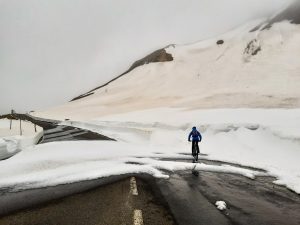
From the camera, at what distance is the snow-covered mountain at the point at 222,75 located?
4925 cm

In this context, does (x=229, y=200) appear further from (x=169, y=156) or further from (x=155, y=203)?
(x=169, y=156)

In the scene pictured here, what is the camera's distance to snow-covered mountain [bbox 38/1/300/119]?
162ft

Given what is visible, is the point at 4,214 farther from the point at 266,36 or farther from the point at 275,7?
the point at 275,7

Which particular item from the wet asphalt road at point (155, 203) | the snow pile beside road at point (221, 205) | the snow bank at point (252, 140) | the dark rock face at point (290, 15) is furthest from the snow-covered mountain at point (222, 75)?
the snow pile beside road at point (221, 205)

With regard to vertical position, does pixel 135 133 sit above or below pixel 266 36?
below

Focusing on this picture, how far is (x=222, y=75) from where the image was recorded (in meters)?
73.8

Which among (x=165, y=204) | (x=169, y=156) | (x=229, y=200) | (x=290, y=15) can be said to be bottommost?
(x=169, y=156)

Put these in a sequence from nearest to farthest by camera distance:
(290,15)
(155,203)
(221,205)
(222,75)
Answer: (155,203) → (221,205) → (222,75) → (290,15)

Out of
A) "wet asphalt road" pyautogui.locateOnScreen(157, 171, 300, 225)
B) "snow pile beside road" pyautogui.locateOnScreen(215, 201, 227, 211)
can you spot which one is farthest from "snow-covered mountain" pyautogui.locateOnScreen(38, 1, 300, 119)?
"snow pile beside road" pyautogui.locateOnScreen(215, 201, 227, 211)

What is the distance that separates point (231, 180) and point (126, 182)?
3770mm

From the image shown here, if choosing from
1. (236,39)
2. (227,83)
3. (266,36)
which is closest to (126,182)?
(227,83)

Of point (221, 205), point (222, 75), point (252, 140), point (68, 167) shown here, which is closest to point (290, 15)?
point (222, 75)

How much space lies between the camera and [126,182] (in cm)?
958

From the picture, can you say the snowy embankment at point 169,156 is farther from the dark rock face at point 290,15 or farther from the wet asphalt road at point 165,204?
the dark rock face at point 290,15
